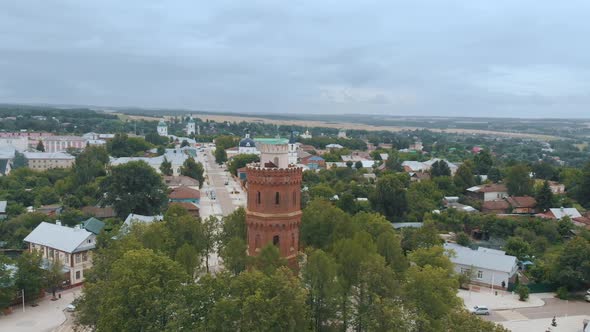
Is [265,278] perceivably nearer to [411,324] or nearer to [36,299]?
[411,324]

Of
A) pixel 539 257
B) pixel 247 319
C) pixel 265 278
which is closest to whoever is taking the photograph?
pixel 247 319

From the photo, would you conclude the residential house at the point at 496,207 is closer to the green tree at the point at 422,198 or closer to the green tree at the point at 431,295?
the green tree at the point at 422,198

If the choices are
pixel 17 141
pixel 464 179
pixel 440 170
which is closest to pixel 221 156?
pixel 440 170

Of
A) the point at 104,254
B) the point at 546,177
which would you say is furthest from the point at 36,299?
the point at 546,177

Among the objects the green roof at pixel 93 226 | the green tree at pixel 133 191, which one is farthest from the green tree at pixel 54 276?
the green tree at pixel 133 191

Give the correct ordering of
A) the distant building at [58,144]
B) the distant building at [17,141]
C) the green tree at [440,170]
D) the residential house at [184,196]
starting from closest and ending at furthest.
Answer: the residential house at [184,196]
the green tree at [440,170]
the distant building at [17,141]
the distant building at [58,144]

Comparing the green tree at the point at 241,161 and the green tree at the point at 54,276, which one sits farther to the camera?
the green tree at the point at 241,161

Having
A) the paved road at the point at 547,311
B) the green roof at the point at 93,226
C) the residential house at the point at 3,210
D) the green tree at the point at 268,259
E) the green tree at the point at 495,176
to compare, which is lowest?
the paved road at the point at 547,311
